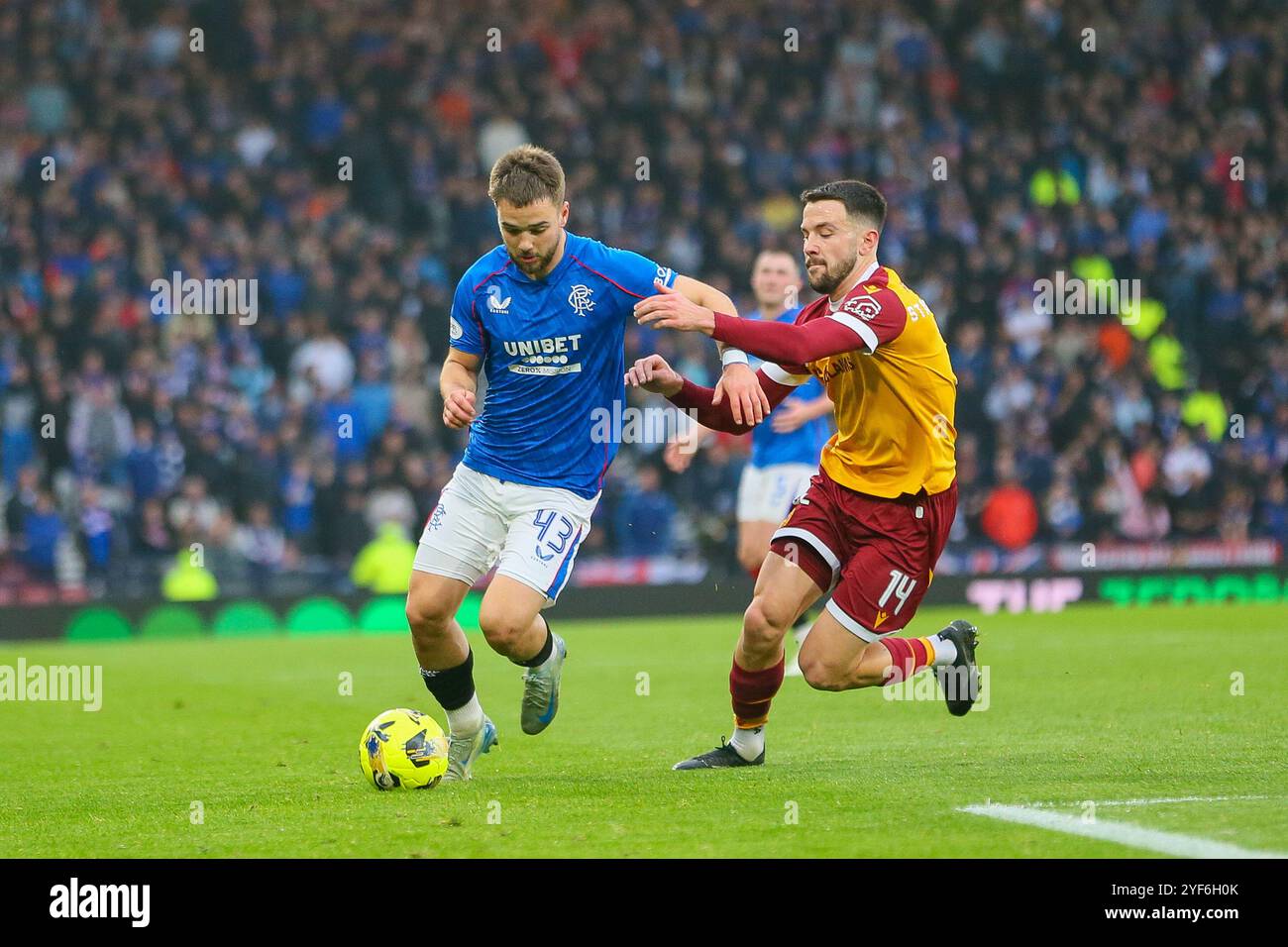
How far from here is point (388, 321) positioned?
19.5 meters

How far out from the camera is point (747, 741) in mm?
7754

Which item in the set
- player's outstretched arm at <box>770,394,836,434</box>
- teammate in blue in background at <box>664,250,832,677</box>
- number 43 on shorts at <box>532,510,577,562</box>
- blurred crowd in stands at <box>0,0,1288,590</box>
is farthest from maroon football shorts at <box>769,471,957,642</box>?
blurred crowd in stands at <box>0,0,1288,590</box>

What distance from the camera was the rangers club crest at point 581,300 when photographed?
7484mm

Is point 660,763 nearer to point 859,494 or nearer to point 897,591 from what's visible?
point 897,591

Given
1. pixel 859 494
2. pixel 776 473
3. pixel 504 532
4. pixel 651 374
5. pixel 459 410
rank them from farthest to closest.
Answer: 1. pixel 776 473
2. pixel 504 532
3. pixel 859 494
4. pixel 459 410
5. pixel 651 374

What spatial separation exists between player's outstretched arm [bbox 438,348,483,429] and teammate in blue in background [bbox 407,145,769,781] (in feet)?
0.03

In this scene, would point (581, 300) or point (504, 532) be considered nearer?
point (581, 300)

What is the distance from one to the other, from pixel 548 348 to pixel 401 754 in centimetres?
182

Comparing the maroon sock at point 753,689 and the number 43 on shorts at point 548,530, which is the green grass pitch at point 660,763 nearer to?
the maroon sock at point 753,689

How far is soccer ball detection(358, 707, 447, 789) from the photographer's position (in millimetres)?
7219

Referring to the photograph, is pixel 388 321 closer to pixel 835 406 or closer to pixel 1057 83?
pixel 1057 83

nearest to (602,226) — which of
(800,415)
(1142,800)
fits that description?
(800,415)

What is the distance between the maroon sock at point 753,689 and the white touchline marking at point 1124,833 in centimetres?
142

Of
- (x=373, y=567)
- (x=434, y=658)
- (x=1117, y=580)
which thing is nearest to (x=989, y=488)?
(x=1117, y=580)
